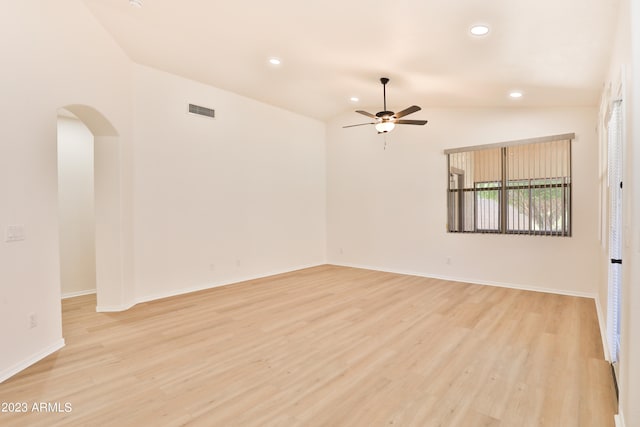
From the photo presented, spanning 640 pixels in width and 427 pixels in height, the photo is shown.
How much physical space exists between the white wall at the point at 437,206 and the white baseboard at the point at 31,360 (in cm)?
533

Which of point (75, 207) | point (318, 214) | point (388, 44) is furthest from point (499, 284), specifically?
point (75, 207)

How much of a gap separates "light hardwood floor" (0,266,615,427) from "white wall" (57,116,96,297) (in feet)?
2.07

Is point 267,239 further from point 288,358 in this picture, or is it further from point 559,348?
point 559,348

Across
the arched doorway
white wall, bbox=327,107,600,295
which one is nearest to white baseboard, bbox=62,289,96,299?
the arched doorway

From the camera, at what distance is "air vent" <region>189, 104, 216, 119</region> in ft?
17.3

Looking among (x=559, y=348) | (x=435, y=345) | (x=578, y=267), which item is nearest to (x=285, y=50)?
(x=435, y=345)

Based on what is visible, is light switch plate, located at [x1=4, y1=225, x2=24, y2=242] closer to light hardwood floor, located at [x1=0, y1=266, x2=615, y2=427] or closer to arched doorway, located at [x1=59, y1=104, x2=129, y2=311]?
light hardwood floor, located at [x1=0, y1=266, x2=615, y2=427]

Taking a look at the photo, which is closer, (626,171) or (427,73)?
(626,171)

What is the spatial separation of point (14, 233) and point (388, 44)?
3922 mm

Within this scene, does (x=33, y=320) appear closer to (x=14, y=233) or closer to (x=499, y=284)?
(x=14, y=233)

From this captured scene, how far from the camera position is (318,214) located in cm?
767

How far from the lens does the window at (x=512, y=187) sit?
5020 millimetres

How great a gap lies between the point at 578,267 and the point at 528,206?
1.10 m

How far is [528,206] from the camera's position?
5266mm
